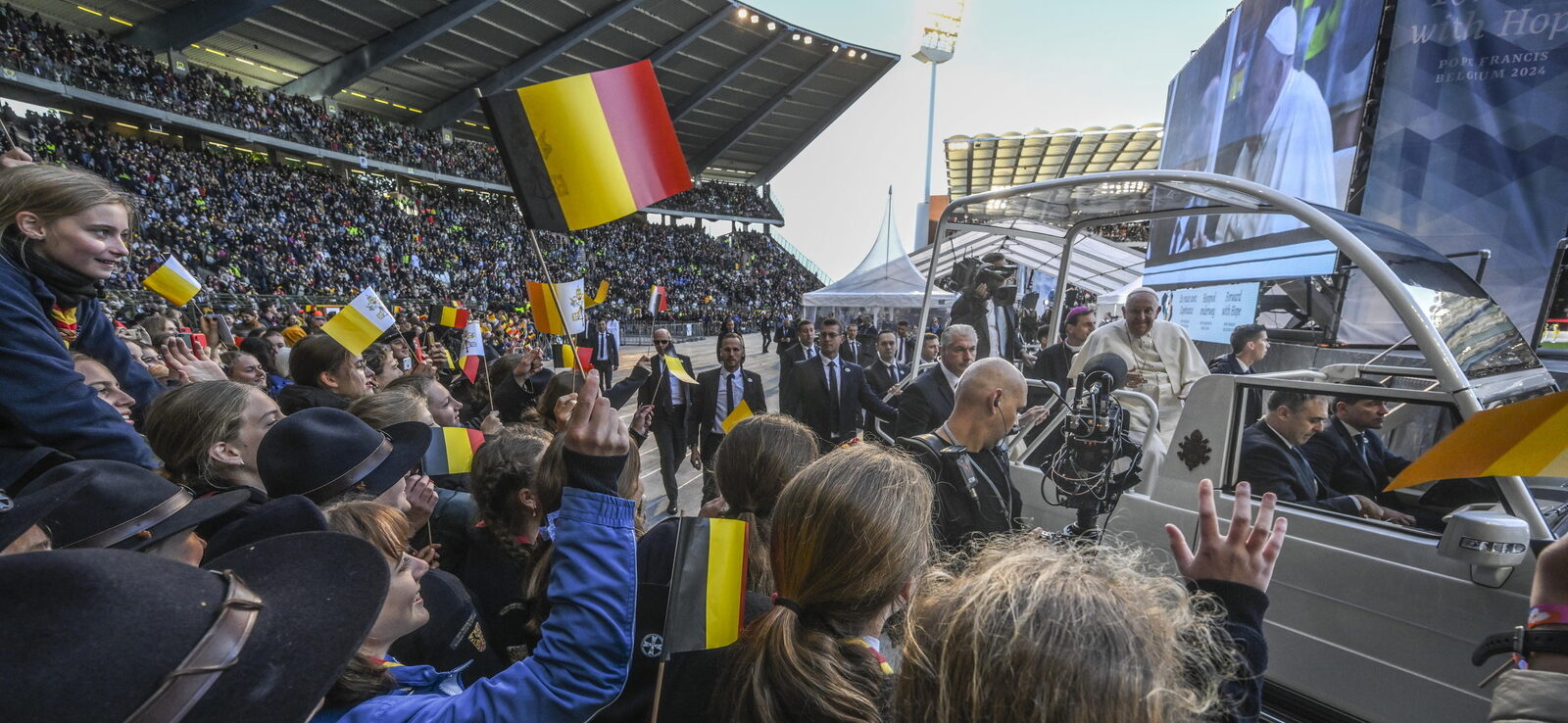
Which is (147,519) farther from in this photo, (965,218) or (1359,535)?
(965,218)

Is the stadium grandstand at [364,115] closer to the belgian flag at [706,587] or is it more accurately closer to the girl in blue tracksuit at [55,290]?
the girl in blue tracksuit at [55,290]

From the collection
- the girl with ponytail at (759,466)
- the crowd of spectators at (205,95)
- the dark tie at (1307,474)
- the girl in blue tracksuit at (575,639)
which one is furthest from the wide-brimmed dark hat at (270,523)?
the crowd of spectators at (205,95)

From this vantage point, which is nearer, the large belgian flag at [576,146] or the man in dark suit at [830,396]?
the large belgian flag at [576,146]

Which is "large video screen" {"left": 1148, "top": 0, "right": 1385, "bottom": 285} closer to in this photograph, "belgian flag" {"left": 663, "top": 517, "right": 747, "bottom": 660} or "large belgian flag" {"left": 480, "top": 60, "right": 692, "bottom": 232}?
"large belgian flag" {"left": 480, "top": 60, "right": 692, "bottom": 232}

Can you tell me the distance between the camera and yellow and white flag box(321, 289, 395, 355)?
464 centimetres

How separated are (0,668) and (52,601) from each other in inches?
2.7

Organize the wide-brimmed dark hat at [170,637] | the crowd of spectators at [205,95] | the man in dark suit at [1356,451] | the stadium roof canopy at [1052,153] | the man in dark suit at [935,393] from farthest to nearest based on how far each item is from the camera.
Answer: the stadium roof canopy at [1052,153] → the crowd of spectators at [205,95] → the man in dark suit at [935,393] → the man in dark suit at [1356,451] → the wide-brimmed dark hat at [170,637]

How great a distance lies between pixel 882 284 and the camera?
17719 mm

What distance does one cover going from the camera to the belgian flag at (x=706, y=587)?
137cm

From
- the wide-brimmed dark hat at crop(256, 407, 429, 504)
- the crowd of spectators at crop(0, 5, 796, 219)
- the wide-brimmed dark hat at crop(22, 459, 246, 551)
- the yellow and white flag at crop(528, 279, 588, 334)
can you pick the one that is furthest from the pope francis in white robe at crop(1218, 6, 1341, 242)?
the crowd of spectators at crop(0, 5, 796, 219)

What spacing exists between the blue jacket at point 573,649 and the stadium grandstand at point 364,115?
18.4 metres

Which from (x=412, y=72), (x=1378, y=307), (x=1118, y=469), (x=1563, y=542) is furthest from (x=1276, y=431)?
(x=412, y=72)

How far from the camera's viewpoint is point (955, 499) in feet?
8.55

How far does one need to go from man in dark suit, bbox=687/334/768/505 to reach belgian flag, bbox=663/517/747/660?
15.1ft
